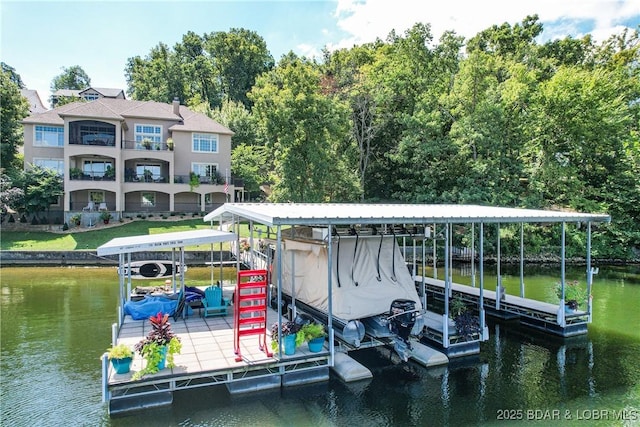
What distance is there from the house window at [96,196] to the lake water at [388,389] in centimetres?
2204

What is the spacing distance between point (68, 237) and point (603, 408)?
29.7m

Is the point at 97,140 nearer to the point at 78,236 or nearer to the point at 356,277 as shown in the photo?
the point at 78,236

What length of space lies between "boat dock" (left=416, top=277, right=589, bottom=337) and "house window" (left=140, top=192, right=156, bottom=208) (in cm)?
2840

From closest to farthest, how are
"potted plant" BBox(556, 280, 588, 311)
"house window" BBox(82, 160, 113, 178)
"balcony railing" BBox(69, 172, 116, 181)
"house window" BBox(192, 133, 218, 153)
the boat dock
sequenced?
the boat dock, "potted plant" BBox(556, 280, 588, 311), "balcony railing" BBox(69, 172, 116, 181), "house window" BBox(82, 160, 113, 178), "house window" BBox(192, 133, 218, 153)

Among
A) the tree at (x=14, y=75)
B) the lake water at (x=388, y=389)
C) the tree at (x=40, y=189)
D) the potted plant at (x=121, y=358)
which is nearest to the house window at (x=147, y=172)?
the tree at (x=40, y=189)

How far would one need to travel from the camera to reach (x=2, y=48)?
15023 millimetres

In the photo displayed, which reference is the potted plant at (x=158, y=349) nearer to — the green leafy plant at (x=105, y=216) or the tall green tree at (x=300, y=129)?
the tall green tree at (x=300, y=129)

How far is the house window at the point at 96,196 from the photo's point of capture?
33812 millimetres

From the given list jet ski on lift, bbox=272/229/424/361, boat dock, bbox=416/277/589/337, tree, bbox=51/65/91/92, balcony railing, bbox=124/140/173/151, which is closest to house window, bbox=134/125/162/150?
balcony railing, bbox=124/140/173/151

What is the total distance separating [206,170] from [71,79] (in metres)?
57.8

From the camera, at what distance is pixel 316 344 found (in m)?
8.70

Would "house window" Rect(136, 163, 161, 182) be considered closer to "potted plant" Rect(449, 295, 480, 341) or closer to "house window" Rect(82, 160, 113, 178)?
"house window" Rect(82, 160, 113, 178)

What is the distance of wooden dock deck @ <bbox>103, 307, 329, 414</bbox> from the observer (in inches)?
294

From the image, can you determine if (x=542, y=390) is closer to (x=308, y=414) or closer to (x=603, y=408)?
(x=603, y=408)
